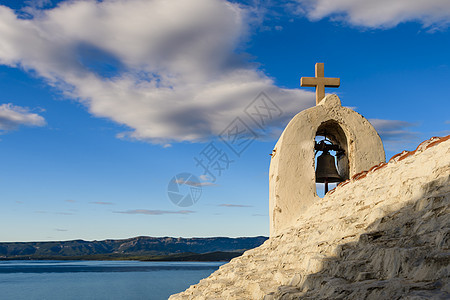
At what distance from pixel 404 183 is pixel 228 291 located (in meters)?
2.80

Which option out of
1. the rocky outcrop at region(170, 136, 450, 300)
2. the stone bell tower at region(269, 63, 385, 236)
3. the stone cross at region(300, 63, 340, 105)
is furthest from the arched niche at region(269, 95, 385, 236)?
the rocky outcrop at region(170, 136, 450, 300)

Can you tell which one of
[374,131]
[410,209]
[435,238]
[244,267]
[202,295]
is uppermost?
[374,131]

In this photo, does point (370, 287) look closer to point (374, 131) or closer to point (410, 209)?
point (410, 209)

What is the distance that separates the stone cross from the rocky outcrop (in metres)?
4.03

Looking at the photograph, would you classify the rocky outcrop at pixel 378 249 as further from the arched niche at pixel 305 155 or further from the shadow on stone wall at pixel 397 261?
the arched niche at pixel 305 155

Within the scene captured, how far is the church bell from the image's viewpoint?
1030 centimetres

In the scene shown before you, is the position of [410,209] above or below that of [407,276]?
above

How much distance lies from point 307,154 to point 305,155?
0.05m

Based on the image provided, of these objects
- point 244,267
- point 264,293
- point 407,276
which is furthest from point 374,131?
point 407,276

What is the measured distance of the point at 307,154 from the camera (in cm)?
980

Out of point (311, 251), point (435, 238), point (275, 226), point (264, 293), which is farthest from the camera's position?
point (275, 226)

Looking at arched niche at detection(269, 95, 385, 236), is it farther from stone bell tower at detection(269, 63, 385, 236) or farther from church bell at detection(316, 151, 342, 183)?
church bell at detection(316, 151, 342, 183)

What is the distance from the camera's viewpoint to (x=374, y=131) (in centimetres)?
1015

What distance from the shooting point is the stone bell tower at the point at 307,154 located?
9.55 meters
